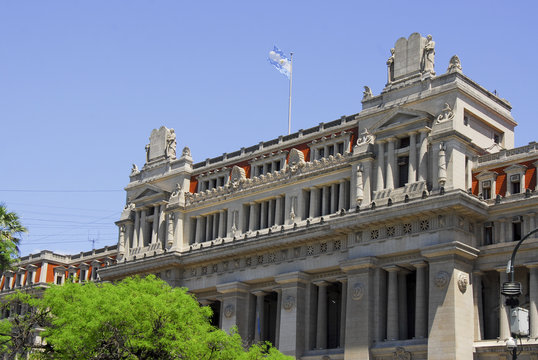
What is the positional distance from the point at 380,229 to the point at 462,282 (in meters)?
9.08

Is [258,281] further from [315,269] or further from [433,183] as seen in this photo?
[433,183]

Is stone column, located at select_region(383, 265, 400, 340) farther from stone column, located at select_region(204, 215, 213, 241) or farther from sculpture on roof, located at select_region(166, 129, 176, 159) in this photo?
sculpture on roof, located at select_region(166, 129, 176, 159)

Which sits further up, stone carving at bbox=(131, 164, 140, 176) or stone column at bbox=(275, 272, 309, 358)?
stone carving at bbox=(131, 164, 140, 176)

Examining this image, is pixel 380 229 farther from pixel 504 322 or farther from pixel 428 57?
pixel 428 57

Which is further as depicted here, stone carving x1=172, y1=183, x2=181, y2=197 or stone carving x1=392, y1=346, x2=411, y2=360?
stone carving x1=172, y1=183, x2=181, y2=197

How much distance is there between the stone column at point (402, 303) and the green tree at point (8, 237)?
1412 inches

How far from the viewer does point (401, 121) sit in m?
77.0

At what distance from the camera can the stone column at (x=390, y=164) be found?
3004 inches

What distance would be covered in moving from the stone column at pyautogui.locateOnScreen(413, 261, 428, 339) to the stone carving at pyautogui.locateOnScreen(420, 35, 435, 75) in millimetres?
18075

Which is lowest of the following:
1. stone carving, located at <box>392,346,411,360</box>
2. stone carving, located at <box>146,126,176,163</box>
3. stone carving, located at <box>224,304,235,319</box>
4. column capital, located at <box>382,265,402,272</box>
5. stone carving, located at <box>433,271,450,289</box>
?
stone carving, located at <box>392,346,411,360</box>

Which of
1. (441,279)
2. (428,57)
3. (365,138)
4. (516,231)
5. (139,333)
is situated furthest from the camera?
(365,138)

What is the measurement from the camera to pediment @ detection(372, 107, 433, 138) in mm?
75250

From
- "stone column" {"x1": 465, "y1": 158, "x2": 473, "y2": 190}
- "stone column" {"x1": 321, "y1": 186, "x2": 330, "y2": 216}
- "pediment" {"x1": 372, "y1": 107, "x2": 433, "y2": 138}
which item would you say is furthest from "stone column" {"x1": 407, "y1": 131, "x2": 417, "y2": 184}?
"stone column" {"x1": 321, "y1": 186, "x2": 330, "y2": 216}

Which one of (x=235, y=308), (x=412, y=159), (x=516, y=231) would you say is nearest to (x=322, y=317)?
(x=235, y=308)
